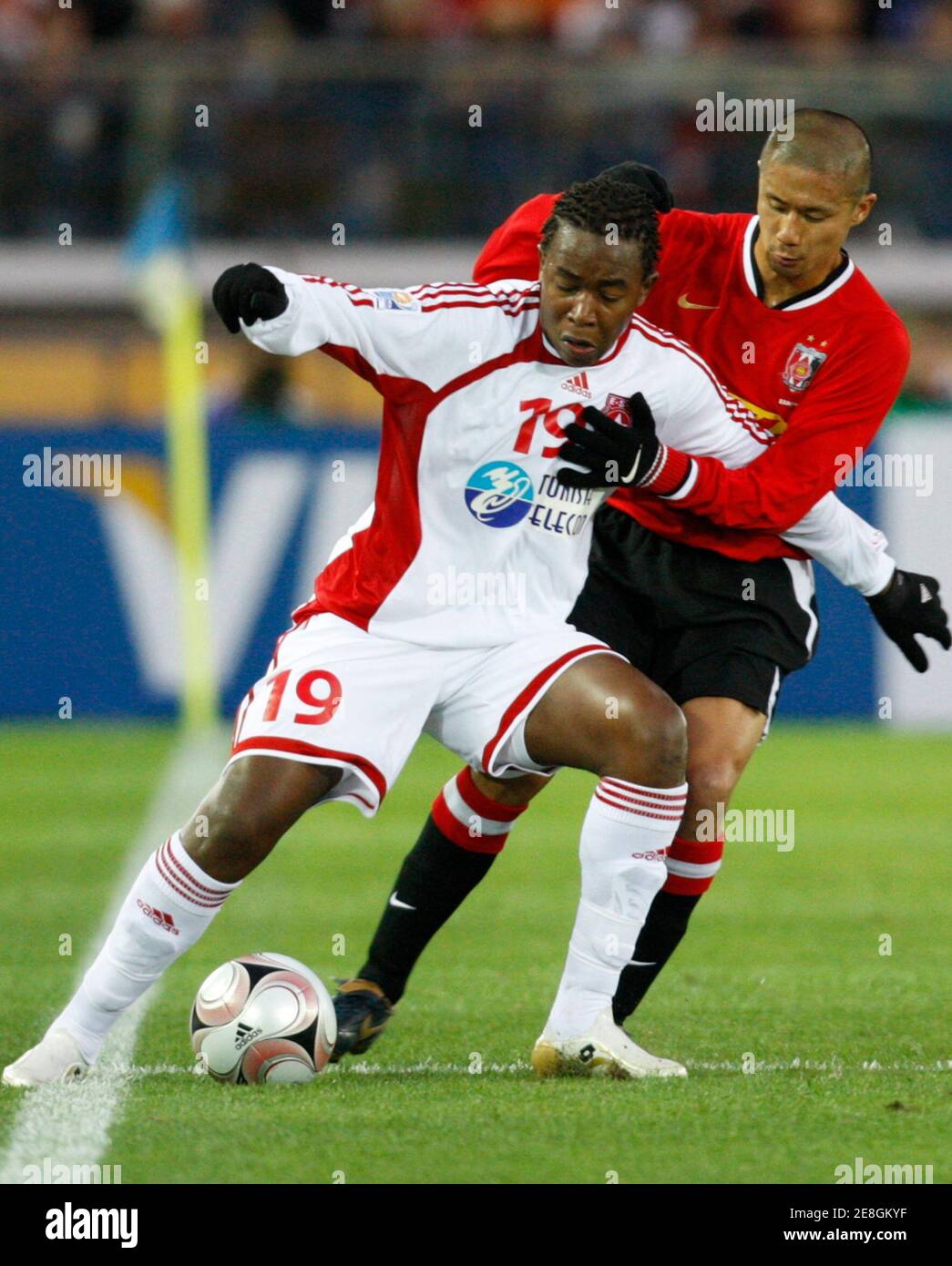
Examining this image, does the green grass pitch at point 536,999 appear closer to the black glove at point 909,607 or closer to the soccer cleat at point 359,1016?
the soccer cleat at point 359,1016

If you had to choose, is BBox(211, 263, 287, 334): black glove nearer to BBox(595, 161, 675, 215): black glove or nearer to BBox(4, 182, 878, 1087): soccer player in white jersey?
BBox(4, 182, 878, 1087): soccer player in white jersey

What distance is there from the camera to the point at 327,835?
32.9 ft

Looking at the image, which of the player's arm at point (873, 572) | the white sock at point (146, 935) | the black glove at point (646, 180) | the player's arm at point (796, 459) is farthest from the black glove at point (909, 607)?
the white sock at point (146, 935)

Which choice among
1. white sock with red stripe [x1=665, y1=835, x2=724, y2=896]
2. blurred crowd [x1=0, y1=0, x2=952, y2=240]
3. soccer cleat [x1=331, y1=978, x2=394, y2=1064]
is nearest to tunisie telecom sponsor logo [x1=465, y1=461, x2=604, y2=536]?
white sock with red stripe [x1=665, y1=835, x2=724, y2=896]

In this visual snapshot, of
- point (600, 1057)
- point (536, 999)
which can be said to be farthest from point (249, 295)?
point (536, 999)

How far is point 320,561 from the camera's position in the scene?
43.5ft

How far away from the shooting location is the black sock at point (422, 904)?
562 centimetres

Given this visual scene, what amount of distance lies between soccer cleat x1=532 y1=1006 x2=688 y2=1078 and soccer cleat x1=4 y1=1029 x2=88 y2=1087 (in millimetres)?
1102

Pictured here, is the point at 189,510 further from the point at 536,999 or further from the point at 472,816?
the point at 472,816

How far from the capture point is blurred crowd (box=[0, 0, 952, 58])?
18422 millimetres

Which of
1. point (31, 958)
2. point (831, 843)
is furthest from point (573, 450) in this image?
point (831, 843)

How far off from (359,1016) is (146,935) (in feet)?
2.57
